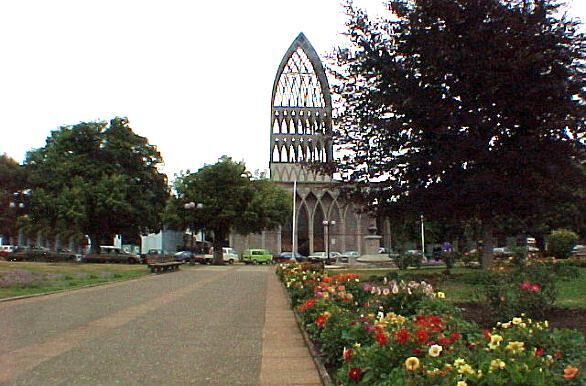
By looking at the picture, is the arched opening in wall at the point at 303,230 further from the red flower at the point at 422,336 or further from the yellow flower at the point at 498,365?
the yellow flower at the point at 498,365

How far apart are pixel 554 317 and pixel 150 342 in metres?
6.71

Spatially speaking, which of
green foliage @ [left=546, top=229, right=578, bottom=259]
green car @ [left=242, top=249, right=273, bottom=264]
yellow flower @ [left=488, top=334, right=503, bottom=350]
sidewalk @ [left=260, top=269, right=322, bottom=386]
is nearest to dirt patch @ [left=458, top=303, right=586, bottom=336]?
sidewalk @ [left=260, top=269, right=322, bottom=386]

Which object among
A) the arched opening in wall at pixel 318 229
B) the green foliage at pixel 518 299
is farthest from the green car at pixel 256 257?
the green foliage at pixel 518 299

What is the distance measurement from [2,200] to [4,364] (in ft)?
181

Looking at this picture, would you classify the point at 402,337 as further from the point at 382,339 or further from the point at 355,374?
the point at 355,374

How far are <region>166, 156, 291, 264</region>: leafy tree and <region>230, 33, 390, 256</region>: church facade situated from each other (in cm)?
3487

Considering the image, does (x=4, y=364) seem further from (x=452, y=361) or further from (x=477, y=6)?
(x=477, y=6)

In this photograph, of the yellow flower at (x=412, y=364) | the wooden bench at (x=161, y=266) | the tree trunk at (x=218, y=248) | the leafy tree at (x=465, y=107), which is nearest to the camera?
the yellow flower at (x=412, y=364)

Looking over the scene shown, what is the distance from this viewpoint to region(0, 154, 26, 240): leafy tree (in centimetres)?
5812

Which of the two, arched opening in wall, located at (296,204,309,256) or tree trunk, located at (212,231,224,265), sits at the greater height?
arched opening in wall, located at (296,204,309,256)

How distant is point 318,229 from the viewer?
3684 inches

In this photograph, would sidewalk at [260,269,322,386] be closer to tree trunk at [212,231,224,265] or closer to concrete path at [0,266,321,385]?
concrete path at [0,266,321,385]

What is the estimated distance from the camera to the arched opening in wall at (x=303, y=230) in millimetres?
92863

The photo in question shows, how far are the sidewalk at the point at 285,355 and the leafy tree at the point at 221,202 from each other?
129 ft
